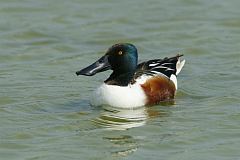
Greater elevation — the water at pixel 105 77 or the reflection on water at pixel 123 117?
the water at pixel 105 77

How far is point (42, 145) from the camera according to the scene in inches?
379

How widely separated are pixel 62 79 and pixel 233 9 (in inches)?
187

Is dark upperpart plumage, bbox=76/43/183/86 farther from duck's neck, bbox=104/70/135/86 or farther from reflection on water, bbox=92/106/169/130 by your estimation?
reflection on water, bbox=92/106/169/130

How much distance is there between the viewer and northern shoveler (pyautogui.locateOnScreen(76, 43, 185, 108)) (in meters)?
11.4

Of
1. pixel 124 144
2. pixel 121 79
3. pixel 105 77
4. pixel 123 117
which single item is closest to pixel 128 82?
pixel 121 79

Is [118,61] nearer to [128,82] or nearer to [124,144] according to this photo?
[128,82]

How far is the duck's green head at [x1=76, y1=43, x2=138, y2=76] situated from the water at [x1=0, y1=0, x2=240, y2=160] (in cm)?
51

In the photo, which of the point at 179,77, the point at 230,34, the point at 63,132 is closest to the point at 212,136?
the point at 63,132

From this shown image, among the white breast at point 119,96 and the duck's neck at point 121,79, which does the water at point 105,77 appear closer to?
the white breast at point 119,96

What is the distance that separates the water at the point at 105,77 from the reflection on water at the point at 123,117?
12 mm

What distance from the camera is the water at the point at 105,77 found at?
962 centimetres

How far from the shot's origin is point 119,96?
447 inches

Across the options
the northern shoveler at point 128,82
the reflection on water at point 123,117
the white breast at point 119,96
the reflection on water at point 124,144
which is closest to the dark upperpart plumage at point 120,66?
the northern shoveler at point 128,82

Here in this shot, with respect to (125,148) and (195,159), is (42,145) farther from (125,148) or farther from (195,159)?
(195,159)
